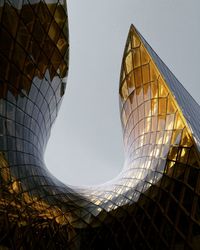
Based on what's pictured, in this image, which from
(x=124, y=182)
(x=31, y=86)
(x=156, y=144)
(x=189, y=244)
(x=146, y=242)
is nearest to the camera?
(x=189, y=244)

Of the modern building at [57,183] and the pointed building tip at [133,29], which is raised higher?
the pointed building tip at [133,29]

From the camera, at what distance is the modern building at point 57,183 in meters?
19.0

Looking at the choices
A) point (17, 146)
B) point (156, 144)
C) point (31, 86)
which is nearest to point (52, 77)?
point (31, 86)

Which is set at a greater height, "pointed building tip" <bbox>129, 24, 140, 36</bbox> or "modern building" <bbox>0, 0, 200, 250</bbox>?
"pointed building tip" <bbox>129, 24, 140, 36</bbox>

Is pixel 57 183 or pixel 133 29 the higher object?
pixel 133 29

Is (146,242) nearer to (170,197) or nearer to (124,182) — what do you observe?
(170,197)

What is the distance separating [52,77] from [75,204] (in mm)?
10298

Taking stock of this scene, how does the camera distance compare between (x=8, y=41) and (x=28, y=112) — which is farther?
(x=28, y=112)

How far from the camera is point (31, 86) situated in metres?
20.8

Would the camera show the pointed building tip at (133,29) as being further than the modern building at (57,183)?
Yes

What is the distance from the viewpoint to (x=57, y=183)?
2717 centimetres

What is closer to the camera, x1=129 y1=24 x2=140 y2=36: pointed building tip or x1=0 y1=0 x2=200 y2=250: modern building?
x1=0 y1=0 x2=200 y2=250: modern building

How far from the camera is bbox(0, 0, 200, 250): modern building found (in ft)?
62.5

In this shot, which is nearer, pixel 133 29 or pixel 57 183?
pixel 57 183
